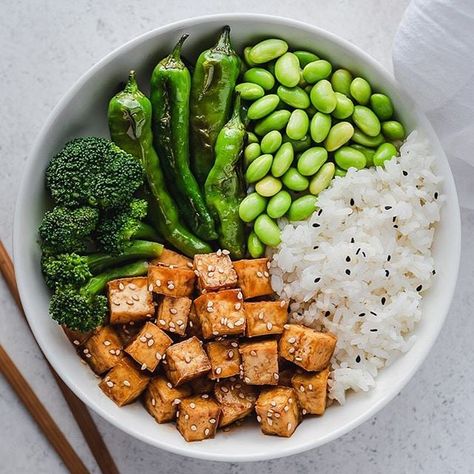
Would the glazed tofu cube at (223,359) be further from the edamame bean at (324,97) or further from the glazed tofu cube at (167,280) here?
the edamame bean at (324,97)

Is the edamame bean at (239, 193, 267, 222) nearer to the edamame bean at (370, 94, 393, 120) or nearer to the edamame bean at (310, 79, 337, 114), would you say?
the edamame bean at (310, 79, 337, 114)

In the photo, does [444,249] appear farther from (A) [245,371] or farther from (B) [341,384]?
(A) [245,371]

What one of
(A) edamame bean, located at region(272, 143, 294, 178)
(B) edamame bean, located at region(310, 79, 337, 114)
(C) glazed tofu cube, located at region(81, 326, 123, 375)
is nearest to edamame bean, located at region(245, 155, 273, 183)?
(A) edamame bean, located at region(272, 143, 294, 178)

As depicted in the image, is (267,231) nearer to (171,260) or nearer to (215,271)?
(215,271)

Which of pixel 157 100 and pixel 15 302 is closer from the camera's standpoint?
pixel 157 100

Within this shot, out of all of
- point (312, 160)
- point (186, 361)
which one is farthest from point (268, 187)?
point (186, 361)

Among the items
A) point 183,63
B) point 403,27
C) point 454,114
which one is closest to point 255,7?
point 183,63
